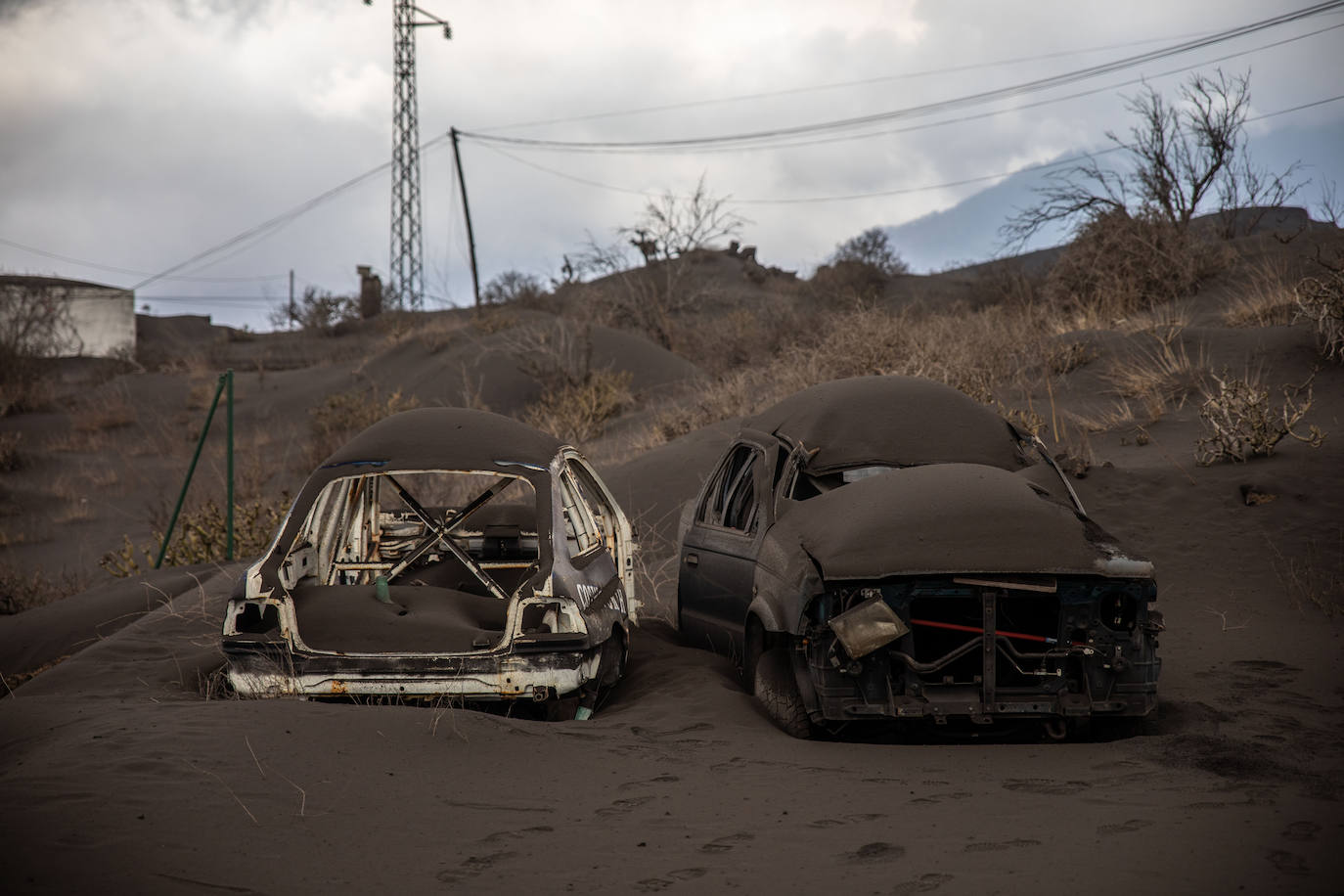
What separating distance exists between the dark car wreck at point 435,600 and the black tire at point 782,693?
947 millimetres

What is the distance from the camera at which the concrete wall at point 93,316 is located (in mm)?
53031

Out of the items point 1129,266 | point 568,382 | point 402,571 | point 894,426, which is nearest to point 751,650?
point 894,426

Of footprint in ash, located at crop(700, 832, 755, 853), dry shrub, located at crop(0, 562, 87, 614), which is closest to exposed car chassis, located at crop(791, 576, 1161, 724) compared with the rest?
footprint in ash, located at crop(700, 832, 755, 853)

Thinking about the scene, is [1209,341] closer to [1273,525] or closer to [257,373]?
[1273,525]

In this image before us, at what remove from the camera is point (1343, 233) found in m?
24.4

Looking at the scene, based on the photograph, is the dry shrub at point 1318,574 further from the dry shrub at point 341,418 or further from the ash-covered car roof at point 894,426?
the dry shrub at point 341,418

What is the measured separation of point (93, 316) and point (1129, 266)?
50.6 m

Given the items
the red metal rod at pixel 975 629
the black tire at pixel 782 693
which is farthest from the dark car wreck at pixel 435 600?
the red metal rod at pixel 975 629

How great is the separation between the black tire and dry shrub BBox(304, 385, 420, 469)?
2132 centimetres

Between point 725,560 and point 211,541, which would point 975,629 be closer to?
point 725,560

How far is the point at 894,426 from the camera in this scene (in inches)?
289

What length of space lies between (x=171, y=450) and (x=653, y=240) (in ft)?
60.6

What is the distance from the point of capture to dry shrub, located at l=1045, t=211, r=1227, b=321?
78.2ft

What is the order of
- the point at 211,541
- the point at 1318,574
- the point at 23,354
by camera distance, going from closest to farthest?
the point at 1318,574 < the point at 211,541 < the point at 23,354
